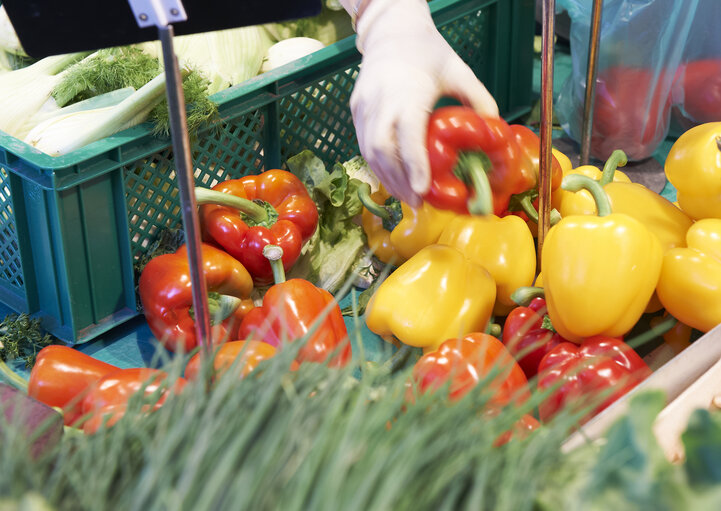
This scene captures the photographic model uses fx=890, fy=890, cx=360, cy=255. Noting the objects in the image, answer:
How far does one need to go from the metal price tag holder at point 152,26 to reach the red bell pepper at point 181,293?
71 centimetres

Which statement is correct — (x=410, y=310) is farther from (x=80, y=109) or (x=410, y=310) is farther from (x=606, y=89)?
(x=606, y=89)

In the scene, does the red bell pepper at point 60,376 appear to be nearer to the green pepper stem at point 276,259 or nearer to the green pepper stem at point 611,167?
the green pepper stem at point 276,259

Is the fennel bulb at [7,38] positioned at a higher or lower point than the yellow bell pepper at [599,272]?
higher

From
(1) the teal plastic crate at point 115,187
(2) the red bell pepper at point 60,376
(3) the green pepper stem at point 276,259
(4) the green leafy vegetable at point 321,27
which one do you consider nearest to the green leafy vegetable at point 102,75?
(1) the teal plastic crate at point 115,187

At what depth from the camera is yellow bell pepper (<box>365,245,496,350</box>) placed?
5.47ft

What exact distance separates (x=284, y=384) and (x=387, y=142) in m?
Answer: 0.62

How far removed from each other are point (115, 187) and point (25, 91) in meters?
0.49

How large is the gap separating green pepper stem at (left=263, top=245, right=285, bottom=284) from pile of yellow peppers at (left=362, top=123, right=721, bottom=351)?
0.22 meters

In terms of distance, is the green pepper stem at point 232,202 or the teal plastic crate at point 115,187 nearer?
the teal plastic crate at point 115,187

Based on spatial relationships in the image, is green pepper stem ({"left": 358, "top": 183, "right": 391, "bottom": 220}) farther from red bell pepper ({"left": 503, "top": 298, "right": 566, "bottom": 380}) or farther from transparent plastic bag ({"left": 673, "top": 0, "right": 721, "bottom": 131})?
transparent plastic bag ({"left": 673, "top": 0, "right": 721, "bottom": 131})

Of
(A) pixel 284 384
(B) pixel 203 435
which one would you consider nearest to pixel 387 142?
(A) pixel 284 384

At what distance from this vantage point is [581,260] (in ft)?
4.98

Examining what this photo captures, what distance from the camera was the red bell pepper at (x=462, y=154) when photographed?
4.81 feet

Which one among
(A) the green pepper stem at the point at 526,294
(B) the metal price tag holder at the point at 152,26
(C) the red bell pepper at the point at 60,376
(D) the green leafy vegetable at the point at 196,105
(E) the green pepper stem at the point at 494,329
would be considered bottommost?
(E) the green pepper stem at the point at 494,329
